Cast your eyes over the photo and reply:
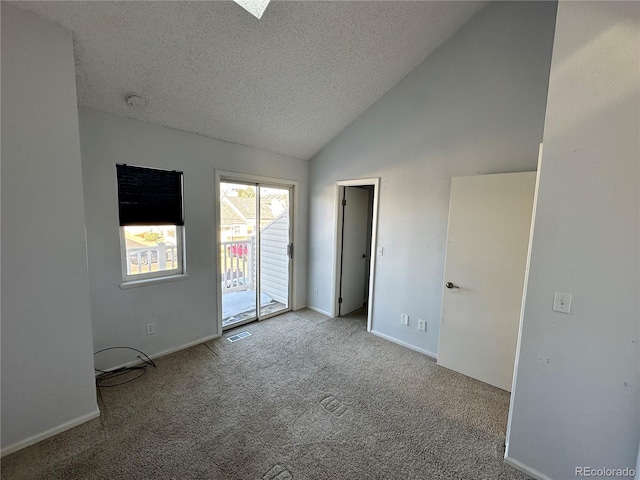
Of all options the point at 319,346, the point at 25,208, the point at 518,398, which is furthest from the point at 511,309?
the point at 25,208

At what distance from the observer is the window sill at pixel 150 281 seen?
2395mm

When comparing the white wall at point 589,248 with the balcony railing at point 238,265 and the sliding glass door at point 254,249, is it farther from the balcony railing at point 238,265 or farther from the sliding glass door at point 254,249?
the balcony railing at point 238,265

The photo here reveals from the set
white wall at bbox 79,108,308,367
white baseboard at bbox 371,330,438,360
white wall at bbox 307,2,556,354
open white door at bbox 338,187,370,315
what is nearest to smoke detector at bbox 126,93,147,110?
white wall at bbox 79,108,308,367

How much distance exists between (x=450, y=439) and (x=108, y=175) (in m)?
3.36

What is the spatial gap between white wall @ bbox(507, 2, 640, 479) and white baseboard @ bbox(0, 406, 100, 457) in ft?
9.76

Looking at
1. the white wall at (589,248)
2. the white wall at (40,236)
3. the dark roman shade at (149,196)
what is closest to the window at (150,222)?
the dark roman shade at (149,196)

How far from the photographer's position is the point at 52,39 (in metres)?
1.57

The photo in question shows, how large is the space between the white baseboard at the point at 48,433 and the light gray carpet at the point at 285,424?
5cm

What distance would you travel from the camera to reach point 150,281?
8.32 ft

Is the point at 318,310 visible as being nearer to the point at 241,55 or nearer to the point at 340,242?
the point at 340,242

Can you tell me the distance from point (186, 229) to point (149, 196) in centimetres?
46

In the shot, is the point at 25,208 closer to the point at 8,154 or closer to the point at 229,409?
the point at 8,154

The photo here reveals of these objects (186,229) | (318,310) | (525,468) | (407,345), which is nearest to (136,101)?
(186,229)

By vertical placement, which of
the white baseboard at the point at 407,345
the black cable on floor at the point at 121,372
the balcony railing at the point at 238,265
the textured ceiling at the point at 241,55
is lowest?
the black cable on floor at the point at 121,372
